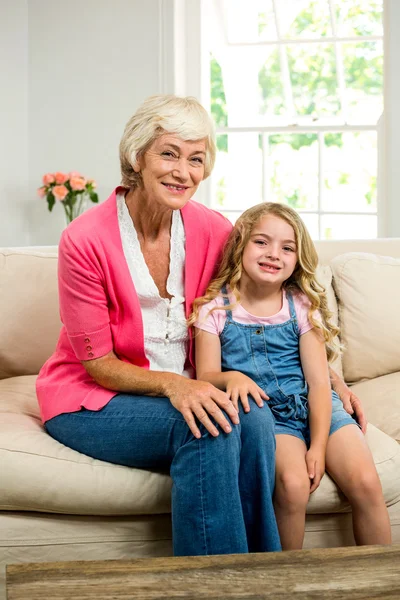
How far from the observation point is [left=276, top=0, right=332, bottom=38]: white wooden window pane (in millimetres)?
4352

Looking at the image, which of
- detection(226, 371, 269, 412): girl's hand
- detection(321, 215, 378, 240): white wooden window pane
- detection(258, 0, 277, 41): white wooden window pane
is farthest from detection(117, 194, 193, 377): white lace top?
detection(258, 0, 277, 41): white wooden window pane

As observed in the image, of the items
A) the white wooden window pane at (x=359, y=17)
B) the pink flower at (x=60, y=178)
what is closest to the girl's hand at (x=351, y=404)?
the pink flower at (x=60, y=178)

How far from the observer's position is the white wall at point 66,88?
13.9 ft

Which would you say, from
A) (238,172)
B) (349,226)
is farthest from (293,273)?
(238,172)

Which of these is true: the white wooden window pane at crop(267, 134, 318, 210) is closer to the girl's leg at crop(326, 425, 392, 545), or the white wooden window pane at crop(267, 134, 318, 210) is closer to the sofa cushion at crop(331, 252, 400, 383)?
the sofa cushion at crop(331, 252, 400, 383)

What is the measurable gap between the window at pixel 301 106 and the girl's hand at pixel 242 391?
291 centimetres

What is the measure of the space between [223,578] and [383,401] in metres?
1.07

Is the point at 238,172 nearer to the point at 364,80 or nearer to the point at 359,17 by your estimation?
the point at 364,80

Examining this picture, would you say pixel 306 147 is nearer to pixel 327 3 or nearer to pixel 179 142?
pixel 327 3

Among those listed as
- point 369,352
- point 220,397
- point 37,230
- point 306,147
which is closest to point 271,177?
point 306,147

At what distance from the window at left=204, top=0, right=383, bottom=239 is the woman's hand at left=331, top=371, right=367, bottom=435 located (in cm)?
258

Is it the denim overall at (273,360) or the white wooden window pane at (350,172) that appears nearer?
the denim overall at (273,360)

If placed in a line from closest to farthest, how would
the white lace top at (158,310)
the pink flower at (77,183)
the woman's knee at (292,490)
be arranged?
1. the woman's knee at (292,490)
2. the white lace top at (158,310)
3. the pink flower at (77,183)

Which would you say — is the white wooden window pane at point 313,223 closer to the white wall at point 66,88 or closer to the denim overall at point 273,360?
the white wall at point 66,88
